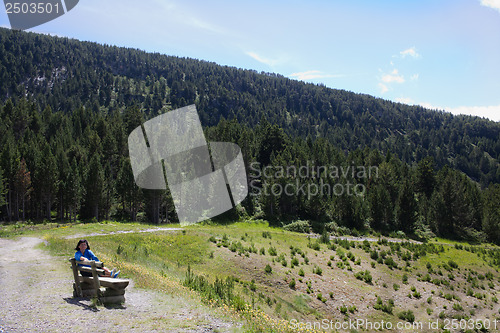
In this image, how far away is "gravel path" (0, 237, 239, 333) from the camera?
28.3ft

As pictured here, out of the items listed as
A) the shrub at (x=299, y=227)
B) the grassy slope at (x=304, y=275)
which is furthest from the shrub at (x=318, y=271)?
the shrub at (x=299, y=227)

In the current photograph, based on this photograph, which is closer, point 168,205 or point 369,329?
point 369,329

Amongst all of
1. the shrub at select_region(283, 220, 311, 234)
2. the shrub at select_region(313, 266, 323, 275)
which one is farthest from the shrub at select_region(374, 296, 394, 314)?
the shrub at select_region(283, 220, 311, 234)

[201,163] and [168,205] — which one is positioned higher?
[201,163]

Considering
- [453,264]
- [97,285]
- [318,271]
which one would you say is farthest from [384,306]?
[97,285]

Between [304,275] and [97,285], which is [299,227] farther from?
[97,285]

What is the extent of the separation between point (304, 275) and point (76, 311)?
1985 cm

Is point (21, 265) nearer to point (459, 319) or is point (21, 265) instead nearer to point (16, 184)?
point (459, 319)

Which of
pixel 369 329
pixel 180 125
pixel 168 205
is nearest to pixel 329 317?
pixel 369 329

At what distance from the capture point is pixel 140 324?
368 inches

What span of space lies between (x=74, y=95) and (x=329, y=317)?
657 feet

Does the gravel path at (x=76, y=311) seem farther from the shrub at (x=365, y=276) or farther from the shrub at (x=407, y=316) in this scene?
the shrub at (x=365, y=276)

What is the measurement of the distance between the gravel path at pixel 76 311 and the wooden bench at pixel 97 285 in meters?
0.30

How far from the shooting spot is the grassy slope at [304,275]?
1903 centimetres
